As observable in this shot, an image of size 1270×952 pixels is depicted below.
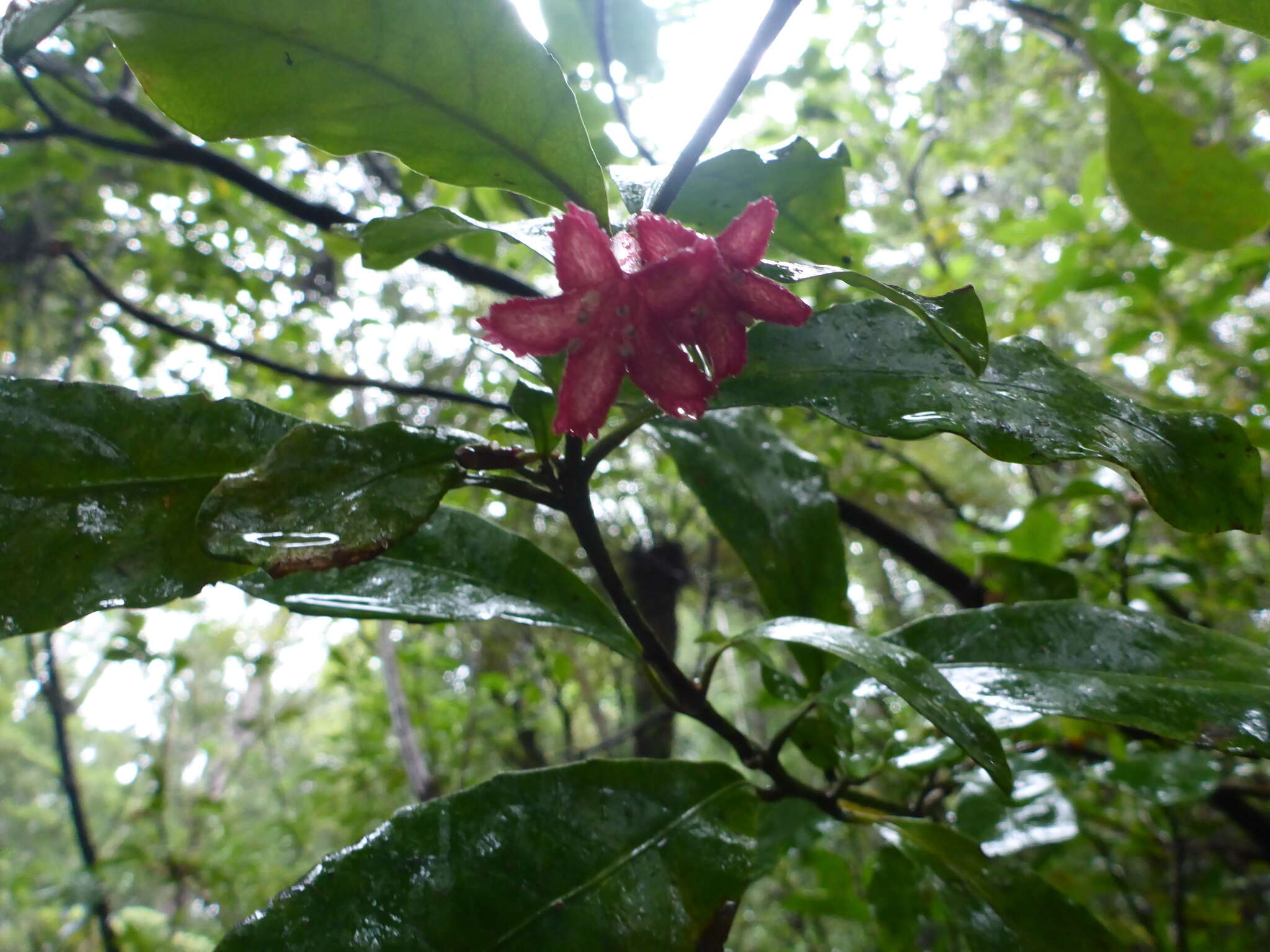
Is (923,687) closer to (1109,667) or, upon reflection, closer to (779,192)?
(1109,667)

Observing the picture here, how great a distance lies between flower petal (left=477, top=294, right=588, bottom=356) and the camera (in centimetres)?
42

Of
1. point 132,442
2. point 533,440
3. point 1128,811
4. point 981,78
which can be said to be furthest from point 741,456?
point 981,78

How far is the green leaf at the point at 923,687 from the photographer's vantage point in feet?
1.38

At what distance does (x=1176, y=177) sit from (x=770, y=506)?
0.60 meters

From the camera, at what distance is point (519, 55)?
0.45 meters

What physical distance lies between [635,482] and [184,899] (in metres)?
2.69

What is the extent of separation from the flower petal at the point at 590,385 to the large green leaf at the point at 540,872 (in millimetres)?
266

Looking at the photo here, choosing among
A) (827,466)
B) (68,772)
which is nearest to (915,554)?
(827,466)

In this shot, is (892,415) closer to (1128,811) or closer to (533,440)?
(533,440)

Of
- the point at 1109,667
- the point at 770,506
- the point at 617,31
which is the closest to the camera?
the point at 1109,667

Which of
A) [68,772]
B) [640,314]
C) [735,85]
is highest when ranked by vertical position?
[735,85]

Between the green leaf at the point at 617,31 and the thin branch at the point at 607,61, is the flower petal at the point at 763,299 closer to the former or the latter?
the thin branch at the point at 607,61

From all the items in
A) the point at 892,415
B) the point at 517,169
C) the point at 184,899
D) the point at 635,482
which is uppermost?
the point at 635,482

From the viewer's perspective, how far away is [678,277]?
1.28ft
